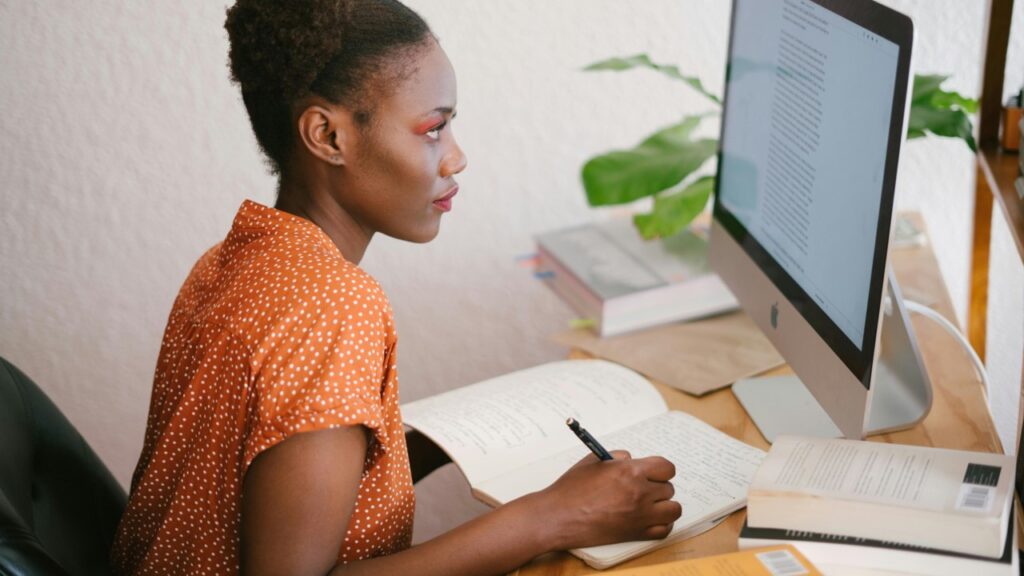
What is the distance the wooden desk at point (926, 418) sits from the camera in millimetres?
919

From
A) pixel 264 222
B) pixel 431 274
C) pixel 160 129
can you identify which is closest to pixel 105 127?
pixel 160 129

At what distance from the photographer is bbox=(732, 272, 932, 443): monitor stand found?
1102 millimetres

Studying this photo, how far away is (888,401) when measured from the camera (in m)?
1.12

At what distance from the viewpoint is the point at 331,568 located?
34.2 inches

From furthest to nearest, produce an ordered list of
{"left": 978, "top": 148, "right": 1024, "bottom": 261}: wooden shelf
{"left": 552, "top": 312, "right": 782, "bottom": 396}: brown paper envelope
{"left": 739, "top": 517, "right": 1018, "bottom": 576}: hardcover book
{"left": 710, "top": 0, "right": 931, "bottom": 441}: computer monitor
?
{"left": 552, "top": 312, "right": 782, "bottom": 396}: brown paper envelope
{"left": 978, "top": 148, "right": 1024, "bottom": 261}: wooden shelf
{"left": 710, "top": 0, "right": 931, "bottom": 441}: computer monitor
{"left": 739, "top": 517, "right": 1018, "bottom": 576}: hardcover book

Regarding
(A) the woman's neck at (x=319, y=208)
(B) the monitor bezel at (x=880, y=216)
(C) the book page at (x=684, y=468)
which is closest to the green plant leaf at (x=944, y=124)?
(B) the monitor bezel at (x=880, y=216)

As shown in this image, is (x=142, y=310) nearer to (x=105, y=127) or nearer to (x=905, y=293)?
(x=105, y=127)

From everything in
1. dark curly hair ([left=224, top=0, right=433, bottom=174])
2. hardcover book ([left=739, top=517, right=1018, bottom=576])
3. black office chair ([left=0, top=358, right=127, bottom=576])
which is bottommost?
black office chair ([left=0, top=358, right=127, bottom=576])

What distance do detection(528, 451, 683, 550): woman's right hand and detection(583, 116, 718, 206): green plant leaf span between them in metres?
0.56

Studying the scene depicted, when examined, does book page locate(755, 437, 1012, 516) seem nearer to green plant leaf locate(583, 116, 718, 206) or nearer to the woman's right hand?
the woman's right hand

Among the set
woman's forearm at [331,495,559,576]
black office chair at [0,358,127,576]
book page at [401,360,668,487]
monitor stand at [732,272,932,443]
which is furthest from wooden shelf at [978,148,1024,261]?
black office chair at [0,358,127,576]

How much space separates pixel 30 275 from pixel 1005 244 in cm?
163

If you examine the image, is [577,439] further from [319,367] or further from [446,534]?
[319,367]

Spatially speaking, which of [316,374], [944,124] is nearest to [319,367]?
[316,374]
